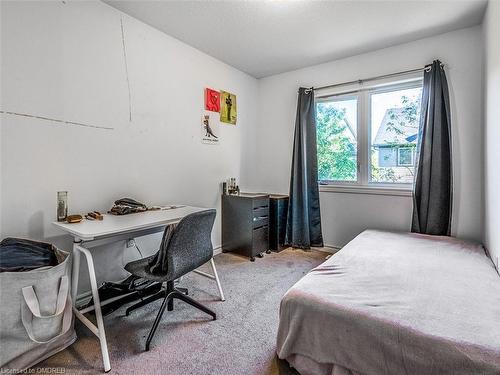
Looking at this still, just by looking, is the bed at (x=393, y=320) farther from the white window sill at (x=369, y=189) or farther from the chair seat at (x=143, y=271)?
the white window sill at (x=369, y=189)

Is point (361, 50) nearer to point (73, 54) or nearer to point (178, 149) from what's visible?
point (178, 149)

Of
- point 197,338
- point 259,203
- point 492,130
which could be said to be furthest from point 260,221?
point 492,130

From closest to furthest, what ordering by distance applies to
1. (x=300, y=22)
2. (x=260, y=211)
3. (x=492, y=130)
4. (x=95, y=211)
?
(x=492, y=130)
(x=95, y=211)
(x=300, y=22)
(x=260, y=211)

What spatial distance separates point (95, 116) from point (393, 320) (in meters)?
2.48

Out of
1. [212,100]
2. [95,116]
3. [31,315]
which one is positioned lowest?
[31,315]

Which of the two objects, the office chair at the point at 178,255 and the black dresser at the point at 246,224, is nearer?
the office chair at the point at 178,255

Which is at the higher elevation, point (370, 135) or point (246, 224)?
point (370, 135)

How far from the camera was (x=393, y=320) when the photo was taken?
1.16m

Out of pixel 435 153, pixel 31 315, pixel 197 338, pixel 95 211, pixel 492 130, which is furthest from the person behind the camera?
pixel 435 153

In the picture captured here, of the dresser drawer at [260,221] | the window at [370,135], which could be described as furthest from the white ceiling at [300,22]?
the dresser drawer at [260,221]

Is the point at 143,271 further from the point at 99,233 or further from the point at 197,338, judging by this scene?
the point at 197,338

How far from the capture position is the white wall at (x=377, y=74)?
2574 mm

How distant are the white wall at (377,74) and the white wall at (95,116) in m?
1.06

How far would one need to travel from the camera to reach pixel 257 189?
4.04 meters
